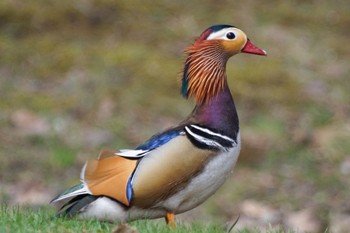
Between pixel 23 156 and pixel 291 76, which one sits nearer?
pixel 23 156

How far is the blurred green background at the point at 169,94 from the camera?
9898mm

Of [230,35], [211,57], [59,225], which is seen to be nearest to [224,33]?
[230,35]

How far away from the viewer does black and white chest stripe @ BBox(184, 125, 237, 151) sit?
5867mm

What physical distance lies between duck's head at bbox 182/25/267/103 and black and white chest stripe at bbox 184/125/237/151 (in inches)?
11.4

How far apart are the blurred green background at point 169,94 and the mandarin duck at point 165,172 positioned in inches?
116

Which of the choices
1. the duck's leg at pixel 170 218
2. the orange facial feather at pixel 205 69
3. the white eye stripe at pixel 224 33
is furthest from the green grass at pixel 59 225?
the white eye stripe at pixel 224 33

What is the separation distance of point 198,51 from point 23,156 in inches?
166

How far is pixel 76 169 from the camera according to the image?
1003 cm

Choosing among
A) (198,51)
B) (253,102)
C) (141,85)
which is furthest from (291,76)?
(198,51)

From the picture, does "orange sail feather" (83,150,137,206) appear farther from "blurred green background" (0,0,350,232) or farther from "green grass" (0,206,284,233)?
"blurred green background" (0,0,350,232)

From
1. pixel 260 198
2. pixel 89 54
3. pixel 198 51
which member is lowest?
pixel 260 198

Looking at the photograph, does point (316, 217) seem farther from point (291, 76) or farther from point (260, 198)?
point (291, 76)

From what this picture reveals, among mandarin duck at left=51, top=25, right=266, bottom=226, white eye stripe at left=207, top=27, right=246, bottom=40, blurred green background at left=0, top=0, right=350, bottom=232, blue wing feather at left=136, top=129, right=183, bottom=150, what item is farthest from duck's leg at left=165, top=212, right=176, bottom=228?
blurred green background at left=0, top=0, right=350, bottom=232

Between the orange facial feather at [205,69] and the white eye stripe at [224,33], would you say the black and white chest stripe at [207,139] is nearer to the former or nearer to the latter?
the orange facial feather at [205,69]
